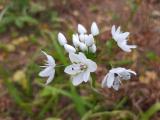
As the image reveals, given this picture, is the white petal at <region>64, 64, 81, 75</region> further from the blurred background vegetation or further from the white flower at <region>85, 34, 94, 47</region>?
the blurred background vegetation

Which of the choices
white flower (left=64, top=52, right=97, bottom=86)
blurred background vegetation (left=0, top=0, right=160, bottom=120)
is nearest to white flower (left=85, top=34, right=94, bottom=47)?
white flower (left=64, top=52, right=97, bottom=86)

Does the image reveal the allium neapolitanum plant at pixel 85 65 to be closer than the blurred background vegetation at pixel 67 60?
Yes

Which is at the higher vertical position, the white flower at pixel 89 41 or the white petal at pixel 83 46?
the white flower at pixel 89 41

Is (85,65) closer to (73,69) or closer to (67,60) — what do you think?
(73,69)

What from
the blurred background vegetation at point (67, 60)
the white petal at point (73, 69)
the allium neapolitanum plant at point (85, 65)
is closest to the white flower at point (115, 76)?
the allium neapolitanum plant at point (85, 65)

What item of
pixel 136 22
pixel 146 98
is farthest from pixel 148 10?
pixel 146 98

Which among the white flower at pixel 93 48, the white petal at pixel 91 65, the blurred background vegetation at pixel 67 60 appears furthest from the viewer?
the blurred background vegetation at pixel 67 60

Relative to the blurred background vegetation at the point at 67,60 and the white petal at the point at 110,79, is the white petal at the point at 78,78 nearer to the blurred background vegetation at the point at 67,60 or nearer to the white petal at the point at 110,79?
the white petal at the point at 110,79

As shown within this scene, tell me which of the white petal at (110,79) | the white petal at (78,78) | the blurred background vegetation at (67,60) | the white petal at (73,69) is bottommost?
the blurred background vegetation at (67,60)
